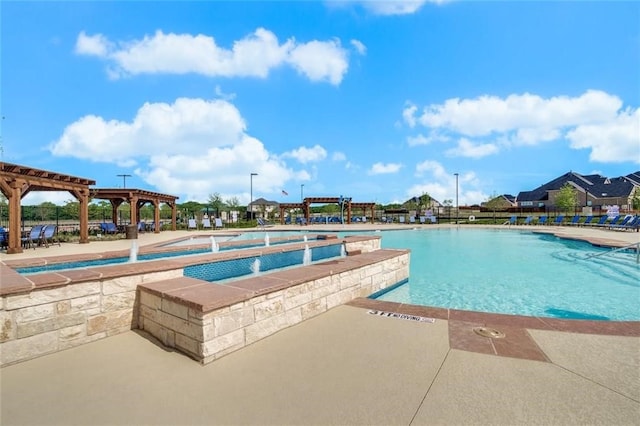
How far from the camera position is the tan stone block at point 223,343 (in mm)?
2451

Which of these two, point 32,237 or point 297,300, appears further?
point 32,237

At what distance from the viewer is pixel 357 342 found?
9.23ft

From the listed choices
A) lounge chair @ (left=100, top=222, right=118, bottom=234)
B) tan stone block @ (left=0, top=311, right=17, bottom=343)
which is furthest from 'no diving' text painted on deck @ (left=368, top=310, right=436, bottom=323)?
lounge chair @ (left=100, top=222, right=118, bottom=234)

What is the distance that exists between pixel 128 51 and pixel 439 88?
12.5m

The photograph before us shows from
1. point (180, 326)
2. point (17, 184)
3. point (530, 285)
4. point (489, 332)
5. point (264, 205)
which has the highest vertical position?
point (264, 205)

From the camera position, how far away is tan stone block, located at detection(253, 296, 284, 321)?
9.51 ft

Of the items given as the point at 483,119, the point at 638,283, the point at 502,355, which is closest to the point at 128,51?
the point at 502,355

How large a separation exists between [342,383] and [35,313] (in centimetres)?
285

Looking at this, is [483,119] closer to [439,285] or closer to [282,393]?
[439,285]

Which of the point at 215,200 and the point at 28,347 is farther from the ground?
the point at 215,200

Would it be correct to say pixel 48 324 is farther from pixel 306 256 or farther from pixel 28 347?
pixel 306 256

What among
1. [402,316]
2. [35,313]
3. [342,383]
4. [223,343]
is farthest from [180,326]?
[402,316]

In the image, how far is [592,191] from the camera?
154ft

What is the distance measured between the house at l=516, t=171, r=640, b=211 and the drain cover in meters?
49.7
